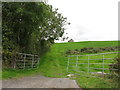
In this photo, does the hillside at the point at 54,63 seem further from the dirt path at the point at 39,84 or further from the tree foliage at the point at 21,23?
the dirt path at the point at 39,84

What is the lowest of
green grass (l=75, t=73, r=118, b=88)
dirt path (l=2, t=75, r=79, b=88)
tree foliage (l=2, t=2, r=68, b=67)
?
dirt path (l=2, t=75, r=79, b=88)

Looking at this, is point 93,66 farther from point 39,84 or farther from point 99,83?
point 39,84

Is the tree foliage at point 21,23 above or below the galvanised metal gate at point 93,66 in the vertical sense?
above

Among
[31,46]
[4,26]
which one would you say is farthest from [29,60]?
[4,26]

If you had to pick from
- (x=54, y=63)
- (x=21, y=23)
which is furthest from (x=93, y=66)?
(x=21, y=23)

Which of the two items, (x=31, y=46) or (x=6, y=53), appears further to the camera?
(x=31, y=46)

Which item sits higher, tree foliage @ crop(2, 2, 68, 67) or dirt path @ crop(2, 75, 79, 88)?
tree foliage @ crop(2, 2, 68, 67)

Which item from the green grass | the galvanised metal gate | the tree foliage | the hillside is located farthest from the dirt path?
the tree foliage

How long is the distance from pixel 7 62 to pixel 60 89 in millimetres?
6957

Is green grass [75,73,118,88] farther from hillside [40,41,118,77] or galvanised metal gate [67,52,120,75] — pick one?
hillside [40,41,118,77]

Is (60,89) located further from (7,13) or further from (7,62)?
(7,13)

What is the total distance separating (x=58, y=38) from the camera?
20422 millimetres

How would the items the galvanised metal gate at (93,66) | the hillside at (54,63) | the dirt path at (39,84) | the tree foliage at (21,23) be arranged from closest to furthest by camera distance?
the dirt path at (39,84) < the galvanised metal gate at (93,66) < the tree foliage at (21,23) < the hillside at (54,63)

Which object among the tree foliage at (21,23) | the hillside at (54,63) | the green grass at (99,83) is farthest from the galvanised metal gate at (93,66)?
the tree foliage at (21,23)
